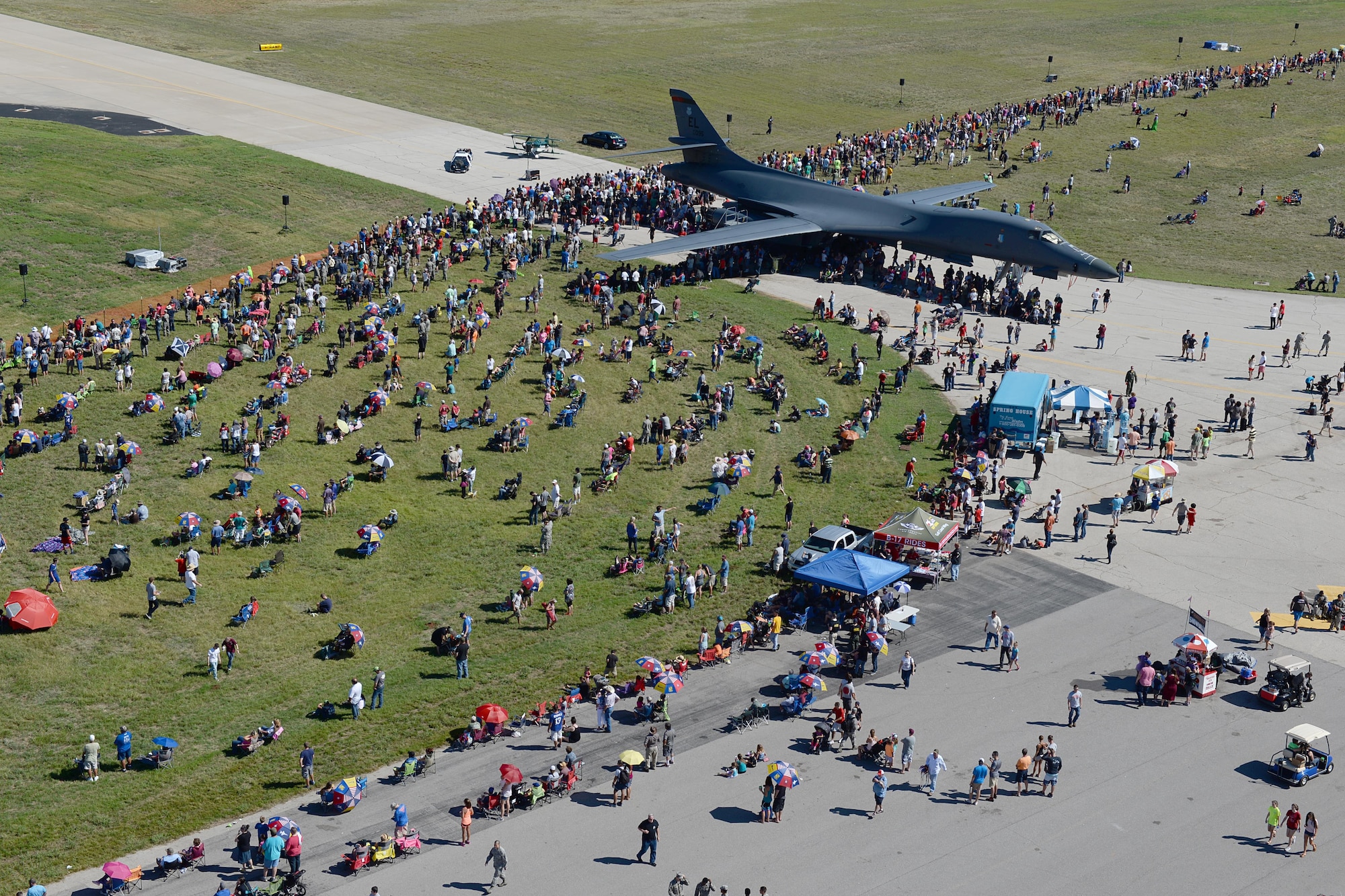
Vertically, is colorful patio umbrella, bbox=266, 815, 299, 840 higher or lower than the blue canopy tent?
lower

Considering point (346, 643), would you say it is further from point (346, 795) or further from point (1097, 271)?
point (1097, 271)

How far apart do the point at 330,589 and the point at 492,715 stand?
932 cm

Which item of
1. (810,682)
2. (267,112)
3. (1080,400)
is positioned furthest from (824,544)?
(267,112)

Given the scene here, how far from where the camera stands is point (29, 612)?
38656 mm

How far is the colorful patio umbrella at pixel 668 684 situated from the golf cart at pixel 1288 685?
16243mm

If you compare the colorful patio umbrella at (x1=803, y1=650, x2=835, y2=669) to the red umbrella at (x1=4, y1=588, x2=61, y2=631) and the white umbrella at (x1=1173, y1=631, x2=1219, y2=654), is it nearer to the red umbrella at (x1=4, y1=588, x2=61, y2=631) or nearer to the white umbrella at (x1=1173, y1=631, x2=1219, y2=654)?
the white umbrella at (x1=1173, y1=631, x2=1219, y2=654)

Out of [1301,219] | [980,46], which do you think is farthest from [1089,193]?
[980,46]

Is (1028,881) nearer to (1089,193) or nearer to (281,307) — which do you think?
(281,307)

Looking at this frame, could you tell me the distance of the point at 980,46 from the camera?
13200 centimetres

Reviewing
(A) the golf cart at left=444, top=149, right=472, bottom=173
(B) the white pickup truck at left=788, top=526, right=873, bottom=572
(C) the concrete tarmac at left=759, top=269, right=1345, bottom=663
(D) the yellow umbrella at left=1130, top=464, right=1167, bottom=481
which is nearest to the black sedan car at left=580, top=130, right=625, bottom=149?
(A) the golf cart at left=444, top=149, right=472, bottom=173

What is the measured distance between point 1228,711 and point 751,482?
63.5 feet

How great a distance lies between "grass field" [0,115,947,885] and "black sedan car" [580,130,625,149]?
121 feet

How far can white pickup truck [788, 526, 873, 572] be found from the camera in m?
44.7

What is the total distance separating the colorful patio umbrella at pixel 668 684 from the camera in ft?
120
